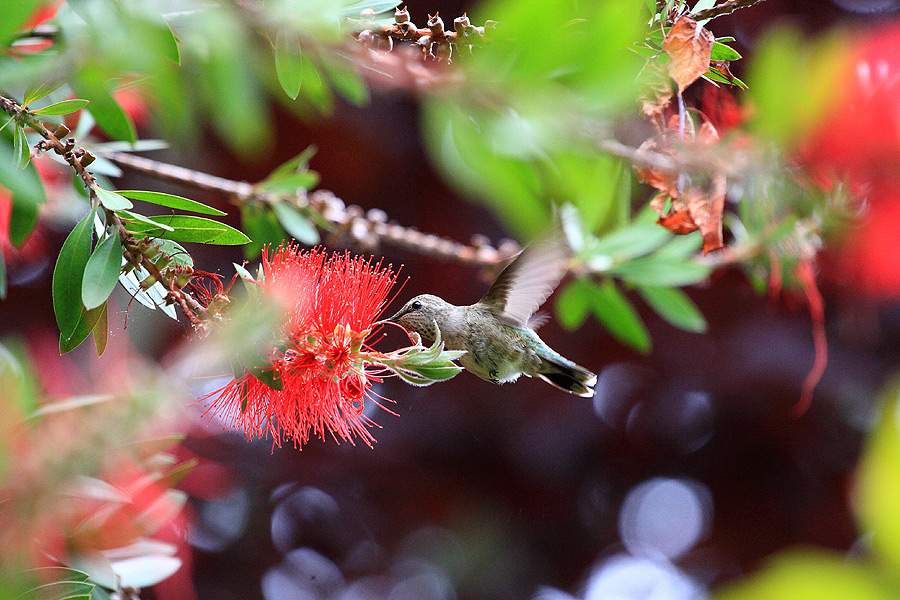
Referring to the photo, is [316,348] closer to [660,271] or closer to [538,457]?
[660,271]

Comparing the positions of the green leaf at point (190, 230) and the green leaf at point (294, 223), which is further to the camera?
the green leaf at point (294, 223)

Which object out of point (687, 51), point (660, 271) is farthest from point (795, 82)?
point (660, 271)

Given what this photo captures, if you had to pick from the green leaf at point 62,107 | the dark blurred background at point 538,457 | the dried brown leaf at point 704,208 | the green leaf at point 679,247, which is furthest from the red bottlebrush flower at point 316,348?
the dark blurred background at point 538,457

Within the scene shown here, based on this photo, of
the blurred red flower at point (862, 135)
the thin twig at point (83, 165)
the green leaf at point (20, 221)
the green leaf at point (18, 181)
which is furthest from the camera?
the green leaf at point (20, 221)

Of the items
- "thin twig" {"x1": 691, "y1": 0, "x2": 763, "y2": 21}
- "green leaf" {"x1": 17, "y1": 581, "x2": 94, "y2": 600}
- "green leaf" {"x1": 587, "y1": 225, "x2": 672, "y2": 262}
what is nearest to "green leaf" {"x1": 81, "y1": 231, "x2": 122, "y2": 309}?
"green leaf" {"x1": 17, "y1": 581, "x2": 94, "y2": 600}

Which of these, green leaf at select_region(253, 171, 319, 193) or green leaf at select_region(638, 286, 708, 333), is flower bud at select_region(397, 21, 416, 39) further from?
green leaf at select_region(638, 286, 708, 333)

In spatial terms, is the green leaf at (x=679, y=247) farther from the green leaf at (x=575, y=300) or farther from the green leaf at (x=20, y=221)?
the green leaf at (x=20, y=221)

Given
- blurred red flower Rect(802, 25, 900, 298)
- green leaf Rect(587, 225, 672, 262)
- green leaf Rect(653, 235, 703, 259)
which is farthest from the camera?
green leaf Rect(653, 235, 703, 259)
